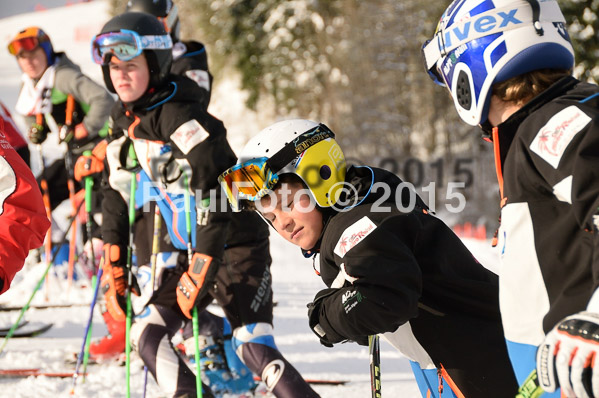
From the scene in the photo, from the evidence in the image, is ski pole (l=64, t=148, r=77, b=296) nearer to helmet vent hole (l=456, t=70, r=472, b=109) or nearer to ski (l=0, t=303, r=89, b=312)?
ski (l=0, t=303, r=89, b=312)

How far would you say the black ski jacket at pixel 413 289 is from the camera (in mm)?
2357

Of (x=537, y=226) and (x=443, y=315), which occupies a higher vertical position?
(x=537, y=226)

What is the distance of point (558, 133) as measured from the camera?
185 cm

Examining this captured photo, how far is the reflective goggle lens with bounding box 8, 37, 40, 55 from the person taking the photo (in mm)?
6863

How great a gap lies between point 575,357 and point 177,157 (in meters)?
2.73

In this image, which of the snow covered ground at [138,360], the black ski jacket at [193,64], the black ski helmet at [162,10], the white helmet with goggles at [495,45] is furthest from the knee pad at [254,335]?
the black ski helmet at [162,10]

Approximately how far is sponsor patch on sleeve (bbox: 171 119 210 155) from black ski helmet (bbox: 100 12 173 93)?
0.48m

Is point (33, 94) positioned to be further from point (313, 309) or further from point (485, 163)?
point (485, 163)

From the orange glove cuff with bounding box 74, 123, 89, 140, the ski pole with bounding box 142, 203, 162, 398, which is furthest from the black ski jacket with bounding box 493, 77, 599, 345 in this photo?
the orange glove cuff with bounding box 74, 123, 89, 140

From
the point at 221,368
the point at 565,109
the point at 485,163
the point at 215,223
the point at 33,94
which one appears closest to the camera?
the point at 565,109

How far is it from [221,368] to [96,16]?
6241 cm

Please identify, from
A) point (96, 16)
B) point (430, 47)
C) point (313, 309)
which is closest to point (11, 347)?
point (313, 309)

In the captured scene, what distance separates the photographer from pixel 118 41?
412cm

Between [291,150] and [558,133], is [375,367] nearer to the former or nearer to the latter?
[291,150]
